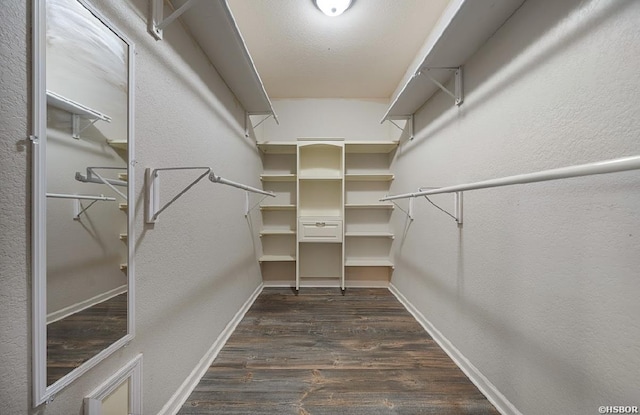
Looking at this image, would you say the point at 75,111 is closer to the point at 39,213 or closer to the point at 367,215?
the point at 39,213

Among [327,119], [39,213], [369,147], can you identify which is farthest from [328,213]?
[39,213]

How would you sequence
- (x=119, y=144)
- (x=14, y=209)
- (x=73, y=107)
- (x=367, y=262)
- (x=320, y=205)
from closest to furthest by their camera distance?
1. (x=14, y=209)
2. (x=73, y=107)
3. (x=119, y=144)
4. (x=367, y=262)
5. (x=320, y=205)

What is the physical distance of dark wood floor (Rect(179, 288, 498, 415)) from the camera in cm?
121

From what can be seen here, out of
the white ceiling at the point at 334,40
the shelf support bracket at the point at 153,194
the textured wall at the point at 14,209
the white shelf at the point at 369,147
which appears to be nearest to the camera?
the textured wall at the point at 14,209

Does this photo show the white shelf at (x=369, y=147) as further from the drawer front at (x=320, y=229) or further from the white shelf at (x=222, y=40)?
the white shelf at (x=222, y=40)

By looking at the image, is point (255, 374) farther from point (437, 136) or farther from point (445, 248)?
point (437, 136)

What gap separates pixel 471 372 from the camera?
4.51 feet

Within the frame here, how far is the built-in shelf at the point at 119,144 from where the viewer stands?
0.82 meters

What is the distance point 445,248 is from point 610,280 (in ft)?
3.02

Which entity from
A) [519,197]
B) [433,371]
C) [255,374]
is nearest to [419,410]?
[433,371]

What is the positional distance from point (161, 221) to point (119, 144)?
1.17 ft

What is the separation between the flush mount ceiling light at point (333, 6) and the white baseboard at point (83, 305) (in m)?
1.92

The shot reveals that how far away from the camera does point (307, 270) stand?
10.0 feet

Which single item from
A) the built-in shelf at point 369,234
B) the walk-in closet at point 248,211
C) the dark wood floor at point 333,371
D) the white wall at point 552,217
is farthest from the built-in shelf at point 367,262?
the white wall at point 552,217
